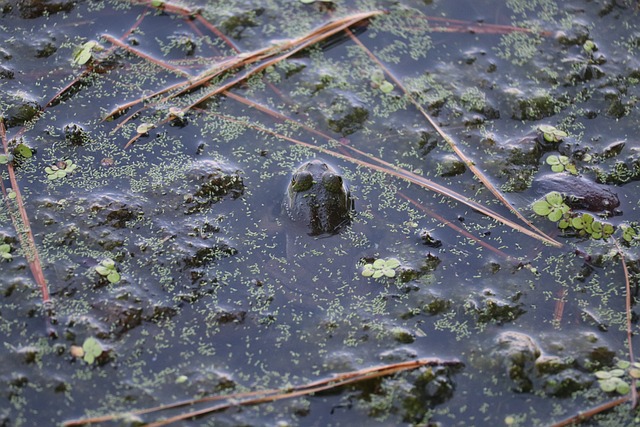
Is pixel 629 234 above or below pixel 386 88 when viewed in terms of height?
below

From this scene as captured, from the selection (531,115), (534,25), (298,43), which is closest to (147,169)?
(298,43)

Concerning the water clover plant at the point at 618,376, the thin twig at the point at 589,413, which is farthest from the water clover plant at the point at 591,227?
the thin twig at the point at 589,413

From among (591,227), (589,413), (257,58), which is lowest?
(589,413)

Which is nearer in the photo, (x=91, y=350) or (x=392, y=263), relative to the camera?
(x=91, y=350)

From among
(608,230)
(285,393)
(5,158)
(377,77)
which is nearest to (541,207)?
(608,230)

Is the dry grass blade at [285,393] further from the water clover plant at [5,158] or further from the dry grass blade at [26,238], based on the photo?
the water clover plant at [5,158]

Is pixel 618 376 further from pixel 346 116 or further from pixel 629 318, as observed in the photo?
pixel 346 116

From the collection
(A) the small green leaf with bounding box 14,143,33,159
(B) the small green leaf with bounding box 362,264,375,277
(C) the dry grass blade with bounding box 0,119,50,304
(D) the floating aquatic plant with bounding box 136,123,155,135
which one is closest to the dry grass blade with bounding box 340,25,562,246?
(B) the small green leaf with bounding box 362,264,375,277
